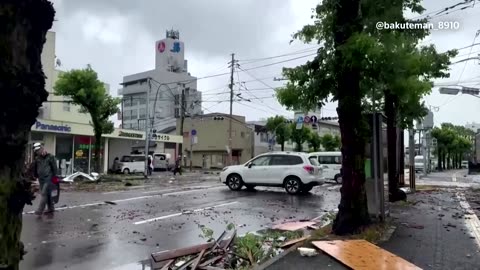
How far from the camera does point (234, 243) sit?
7840mm

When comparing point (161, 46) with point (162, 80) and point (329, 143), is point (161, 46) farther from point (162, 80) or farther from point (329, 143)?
point (329, 143)

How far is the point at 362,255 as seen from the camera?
22.0ft

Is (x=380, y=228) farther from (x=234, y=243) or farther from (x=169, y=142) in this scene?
(x=169, y=142)

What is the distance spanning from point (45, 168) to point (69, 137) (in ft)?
79.2

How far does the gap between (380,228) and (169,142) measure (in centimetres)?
4586

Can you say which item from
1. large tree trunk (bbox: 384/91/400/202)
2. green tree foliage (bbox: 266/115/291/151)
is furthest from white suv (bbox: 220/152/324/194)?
green tree foliage (bbox: 266/115/291/151)

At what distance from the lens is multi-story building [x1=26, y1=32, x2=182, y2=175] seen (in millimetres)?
32769

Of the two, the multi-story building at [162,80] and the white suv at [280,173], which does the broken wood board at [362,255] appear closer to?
the white suv at [280,173]

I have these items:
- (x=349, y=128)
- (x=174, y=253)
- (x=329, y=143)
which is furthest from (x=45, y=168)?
(x=329, y=143)

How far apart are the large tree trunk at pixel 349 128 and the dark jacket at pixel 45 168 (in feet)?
25.5

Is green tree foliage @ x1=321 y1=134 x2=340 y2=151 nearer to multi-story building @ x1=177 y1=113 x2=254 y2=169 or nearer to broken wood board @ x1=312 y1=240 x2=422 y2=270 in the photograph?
multi-story building @ x1=177 y1=113 x2=254 y2=169

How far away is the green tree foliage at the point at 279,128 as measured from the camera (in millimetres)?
60562

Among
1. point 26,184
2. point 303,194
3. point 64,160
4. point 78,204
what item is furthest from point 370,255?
point 64,160

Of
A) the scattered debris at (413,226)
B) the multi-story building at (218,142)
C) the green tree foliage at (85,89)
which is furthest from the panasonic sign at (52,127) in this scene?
the multi-story building at (218,142)
